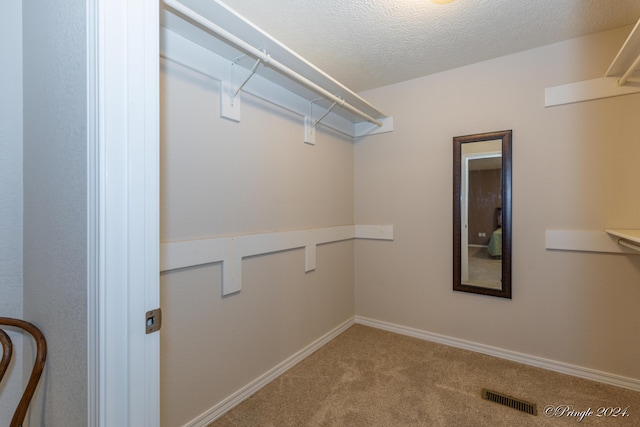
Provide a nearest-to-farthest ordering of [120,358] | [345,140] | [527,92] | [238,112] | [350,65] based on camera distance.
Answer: [120,358], [238,112], [527,92], [350,65], [345,140]

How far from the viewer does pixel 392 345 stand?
8.19ft

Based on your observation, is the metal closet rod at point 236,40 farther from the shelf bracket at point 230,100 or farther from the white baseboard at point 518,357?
the white baseboard at point 518,357

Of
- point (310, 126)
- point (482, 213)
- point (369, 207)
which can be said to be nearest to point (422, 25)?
point (310, 126)

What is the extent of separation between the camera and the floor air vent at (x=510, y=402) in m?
1.70

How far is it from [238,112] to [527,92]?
2110 millimetres

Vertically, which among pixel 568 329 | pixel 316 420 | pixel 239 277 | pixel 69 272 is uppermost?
pixel 69 272

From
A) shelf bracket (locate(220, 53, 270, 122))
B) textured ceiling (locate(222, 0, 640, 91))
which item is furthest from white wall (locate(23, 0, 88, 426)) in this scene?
textured ceiling (locate(222, 0, 640, 91))

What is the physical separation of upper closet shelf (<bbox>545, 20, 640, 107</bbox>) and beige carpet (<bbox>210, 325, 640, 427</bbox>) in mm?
1927

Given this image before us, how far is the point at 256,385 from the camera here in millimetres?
1908

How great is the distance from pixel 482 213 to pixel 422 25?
146 cm

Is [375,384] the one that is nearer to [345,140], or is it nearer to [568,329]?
[568,329]

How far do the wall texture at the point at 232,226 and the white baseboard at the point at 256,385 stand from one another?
0.10ft

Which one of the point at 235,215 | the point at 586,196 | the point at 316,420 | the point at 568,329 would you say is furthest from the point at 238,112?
the point at 568,329

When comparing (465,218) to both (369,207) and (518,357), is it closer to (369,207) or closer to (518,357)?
(369,207)
